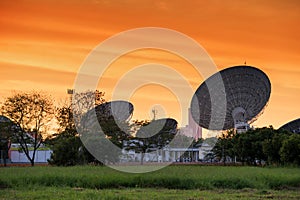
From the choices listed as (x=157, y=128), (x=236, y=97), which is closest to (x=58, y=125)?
(x=157, y=128)

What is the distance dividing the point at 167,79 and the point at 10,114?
20569mm

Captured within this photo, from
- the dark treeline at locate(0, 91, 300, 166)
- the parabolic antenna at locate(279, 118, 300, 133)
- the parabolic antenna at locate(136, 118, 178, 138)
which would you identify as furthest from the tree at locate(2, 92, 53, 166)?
the parabolic antenna at locate(279, 118, 300, 133)

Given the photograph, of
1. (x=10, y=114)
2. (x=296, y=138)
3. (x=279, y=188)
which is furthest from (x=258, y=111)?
(x=279, y=188)

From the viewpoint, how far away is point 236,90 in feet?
155

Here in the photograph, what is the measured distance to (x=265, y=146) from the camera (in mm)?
42188

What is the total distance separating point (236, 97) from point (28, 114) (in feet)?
68.0

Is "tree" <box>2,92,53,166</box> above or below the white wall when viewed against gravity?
above

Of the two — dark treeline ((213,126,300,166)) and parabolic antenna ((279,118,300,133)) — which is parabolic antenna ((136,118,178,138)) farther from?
parabolic antenna ((279,118,300,133))

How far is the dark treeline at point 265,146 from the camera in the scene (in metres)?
36.9

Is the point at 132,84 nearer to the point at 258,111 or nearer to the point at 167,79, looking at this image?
the point at 167,79

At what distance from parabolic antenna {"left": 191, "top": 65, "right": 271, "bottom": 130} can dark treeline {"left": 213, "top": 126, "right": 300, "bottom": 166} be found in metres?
2.03

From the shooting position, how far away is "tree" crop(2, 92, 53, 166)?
1962 inches

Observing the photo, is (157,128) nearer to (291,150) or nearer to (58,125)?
(58,125)

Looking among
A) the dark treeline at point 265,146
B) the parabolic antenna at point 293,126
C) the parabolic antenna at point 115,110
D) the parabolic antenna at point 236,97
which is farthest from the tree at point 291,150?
the parabolic antenna at point 293,126
